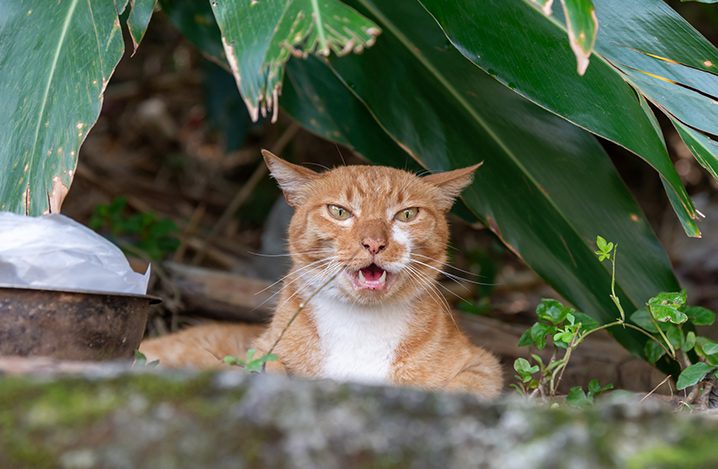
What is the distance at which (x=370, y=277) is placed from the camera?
8.05ft

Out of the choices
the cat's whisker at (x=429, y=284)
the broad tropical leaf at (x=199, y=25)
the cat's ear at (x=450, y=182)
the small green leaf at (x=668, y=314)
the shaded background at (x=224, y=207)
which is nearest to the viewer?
the small green leaf at (x=668, y=314)

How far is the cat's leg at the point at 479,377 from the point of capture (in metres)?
2.39

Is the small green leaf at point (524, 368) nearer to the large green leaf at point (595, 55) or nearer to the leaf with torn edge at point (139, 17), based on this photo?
the large green leaf at point (595, 55)

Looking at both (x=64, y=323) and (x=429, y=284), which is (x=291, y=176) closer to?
(x=429, y=284)

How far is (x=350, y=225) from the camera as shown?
8.45 ft

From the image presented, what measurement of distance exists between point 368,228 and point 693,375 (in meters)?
0.96

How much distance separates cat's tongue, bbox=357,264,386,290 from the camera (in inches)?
95.2

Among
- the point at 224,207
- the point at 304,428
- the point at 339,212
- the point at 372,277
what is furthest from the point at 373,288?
the point at 224,207

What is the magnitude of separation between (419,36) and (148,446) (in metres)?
2.22

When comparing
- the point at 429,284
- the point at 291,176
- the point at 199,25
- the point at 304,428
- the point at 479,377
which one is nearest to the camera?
the point at 304,428

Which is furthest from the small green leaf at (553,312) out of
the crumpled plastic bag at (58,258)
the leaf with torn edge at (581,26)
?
the crumpled plastic bag at (58,258)

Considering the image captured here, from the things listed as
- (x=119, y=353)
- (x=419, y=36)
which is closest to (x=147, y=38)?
(x=419, y=36)

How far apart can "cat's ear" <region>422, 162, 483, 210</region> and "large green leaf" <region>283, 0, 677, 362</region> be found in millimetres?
87

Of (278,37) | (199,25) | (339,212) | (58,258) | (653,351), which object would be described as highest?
(278,37)
